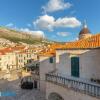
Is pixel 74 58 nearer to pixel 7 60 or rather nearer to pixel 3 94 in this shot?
pixel 3 94

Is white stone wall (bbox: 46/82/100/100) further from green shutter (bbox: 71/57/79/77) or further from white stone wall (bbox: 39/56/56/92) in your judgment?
white stone wall (bbox: 39/56/56/92)

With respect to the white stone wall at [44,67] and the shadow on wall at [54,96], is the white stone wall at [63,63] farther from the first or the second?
the white stone wall at [44,67]

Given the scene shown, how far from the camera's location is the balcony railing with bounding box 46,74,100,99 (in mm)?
12633

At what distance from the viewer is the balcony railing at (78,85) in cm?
1263

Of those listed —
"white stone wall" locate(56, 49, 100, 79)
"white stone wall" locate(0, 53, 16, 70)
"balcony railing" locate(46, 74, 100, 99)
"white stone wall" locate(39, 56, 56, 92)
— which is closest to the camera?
"balcony railing" locate(46, 74, 100, 99)

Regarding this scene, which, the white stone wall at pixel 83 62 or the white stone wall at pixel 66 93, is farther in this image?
the white stone wall at pixel 83 62

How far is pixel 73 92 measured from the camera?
14.5 meters

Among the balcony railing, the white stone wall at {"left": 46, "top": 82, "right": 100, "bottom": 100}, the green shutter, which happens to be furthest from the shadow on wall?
the green shutter

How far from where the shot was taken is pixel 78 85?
1420cm

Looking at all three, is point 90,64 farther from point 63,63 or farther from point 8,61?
point 8,61

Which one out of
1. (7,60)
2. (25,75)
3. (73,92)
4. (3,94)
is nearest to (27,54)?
(7,60)

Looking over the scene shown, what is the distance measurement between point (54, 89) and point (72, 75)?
10.9 ft

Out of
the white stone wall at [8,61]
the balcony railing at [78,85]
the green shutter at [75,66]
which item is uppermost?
the green shutter at [75,66]

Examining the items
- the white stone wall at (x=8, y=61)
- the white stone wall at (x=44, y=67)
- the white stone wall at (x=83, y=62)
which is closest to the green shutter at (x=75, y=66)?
the white stone wall at (x=83, y=62)
